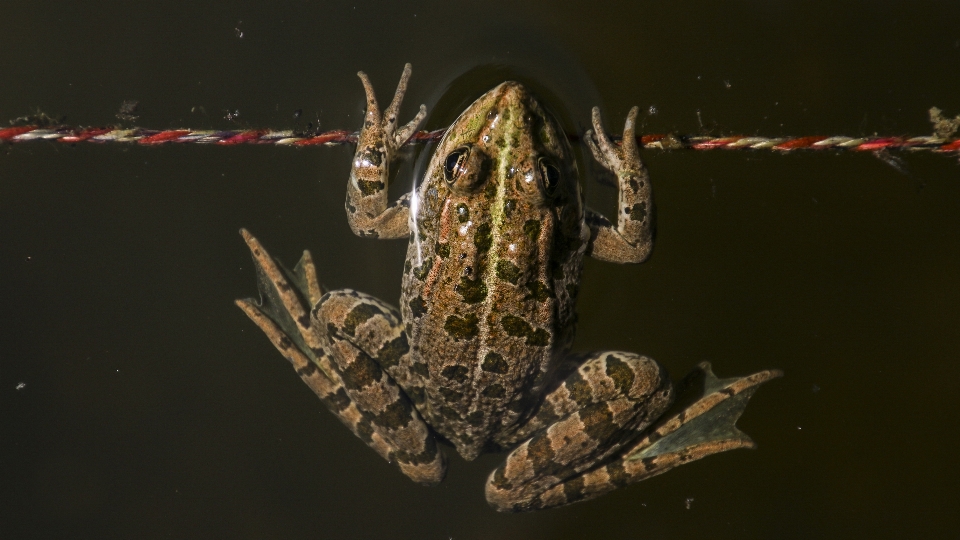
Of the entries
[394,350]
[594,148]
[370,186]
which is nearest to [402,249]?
[370,186]

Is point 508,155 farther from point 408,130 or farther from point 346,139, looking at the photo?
point 346,139

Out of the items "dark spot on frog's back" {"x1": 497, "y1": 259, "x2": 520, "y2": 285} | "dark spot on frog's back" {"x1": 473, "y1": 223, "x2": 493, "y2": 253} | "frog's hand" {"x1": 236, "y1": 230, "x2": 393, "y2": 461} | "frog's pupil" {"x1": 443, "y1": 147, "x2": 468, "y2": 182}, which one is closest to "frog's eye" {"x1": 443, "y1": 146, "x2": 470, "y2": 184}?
"frog's pupil" {"x1": 443, "y1": 147, "x2": 468, "y2": 182}

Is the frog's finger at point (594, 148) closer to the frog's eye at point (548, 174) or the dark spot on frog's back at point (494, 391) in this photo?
the frog's eye at point (548, 174)

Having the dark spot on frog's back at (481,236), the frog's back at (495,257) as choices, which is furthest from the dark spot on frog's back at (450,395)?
the dark spot on frog's back at (481,236)

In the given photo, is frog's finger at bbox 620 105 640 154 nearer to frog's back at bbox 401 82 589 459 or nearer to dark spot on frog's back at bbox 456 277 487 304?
frog's back at bbox 401 82 589 459

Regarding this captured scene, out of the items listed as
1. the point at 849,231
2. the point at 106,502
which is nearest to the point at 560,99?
the point at 849,231

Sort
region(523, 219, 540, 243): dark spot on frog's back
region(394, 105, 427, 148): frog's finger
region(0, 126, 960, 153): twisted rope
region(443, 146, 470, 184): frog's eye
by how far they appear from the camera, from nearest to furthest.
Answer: region(443, 146, 470, 184): frog's eye → region(523, 219, 540, 243): dark spot on frog's back → region(0, 126, 960, 153): twisted rope → region(394, 105, 427, 148): frog's finger

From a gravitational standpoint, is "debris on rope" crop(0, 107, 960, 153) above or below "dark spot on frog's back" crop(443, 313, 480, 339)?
above
